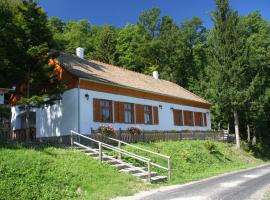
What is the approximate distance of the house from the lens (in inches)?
923

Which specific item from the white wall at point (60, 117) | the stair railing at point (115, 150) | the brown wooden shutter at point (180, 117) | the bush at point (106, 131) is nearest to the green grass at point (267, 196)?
the stair railing at point (115, 150)

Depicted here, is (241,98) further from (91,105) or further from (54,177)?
(54,177)

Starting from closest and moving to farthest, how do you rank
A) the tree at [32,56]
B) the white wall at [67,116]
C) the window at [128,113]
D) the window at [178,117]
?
1. the tree at [32,56]
2. the white wall at [67,116]
3. the window at [128,113]
4. the window at [178,117]

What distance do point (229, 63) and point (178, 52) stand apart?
23.3 m

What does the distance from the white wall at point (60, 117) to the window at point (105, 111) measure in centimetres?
211

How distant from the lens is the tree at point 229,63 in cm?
3366

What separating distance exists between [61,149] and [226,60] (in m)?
21.2

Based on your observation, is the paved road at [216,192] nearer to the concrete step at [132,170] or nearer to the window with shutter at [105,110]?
the concrete step at [132,170]

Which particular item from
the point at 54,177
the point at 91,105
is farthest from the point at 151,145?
the point at 54,177

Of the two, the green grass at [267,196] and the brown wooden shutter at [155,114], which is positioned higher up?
the brown wooden shutter at [155,114]

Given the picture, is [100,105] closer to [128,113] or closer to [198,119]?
[128,113]

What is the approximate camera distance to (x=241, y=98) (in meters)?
→ 33.3

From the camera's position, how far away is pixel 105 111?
2498cm

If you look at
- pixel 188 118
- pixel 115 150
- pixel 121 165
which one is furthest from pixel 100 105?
pixel 188 118
